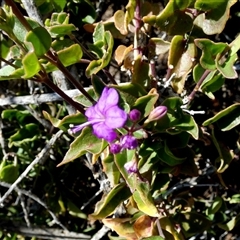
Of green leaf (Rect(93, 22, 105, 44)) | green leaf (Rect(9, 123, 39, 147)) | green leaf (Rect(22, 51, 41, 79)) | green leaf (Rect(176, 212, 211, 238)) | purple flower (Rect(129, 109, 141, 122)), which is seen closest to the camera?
green leaf (Rect(22, 51, 41, 79))

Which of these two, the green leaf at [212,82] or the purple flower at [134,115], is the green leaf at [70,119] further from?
the green leaf at [212,82]

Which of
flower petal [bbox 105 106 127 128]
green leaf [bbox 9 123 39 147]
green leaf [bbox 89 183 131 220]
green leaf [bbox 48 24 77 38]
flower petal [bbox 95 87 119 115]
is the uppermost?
green leaf [bbox 48 24 77 38]

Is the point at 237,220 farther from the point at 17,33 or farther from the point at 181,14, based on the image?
the point at 17,33

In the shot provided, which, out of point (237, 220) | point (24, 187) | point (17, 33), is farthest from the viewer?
point (24, 187)

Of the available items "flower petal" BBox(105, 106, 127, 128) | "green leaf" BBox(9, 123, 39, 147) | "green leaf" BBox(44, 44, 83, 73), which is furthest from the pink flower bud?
"green leaf" BBox(9, 123, 39, 147)

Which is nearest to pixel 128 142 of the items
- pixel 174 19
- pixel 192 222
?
pixel 174 19

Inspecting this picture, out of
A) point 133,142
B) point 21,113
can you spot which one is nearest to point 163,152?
point 133,142

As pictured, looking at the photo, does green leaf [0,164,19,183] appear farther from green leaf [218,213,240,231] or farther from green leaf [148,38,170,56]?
green leaf [218,213,240,231]
